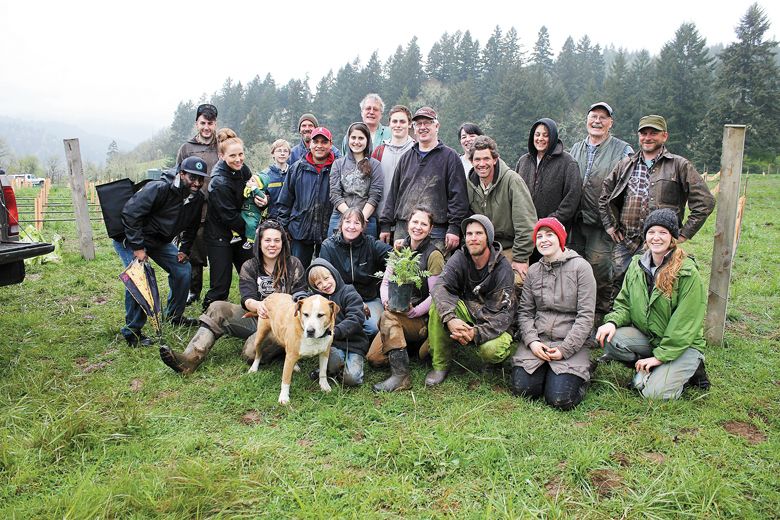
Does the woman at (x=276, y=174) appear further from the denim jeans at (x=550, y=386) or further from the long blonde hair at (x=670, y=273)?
the long blonde hair at (x=670, y=273)

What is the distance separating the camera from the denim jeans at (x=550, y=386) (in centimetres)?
424

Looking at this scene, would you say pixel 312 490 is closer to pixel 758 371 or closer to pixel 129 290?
pixel 129 290

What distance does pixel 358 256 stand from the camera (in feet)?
17.7

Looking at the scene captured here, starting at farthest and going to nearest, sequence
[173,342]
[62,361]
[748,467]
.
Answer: [173,342] → [62,361] → [748,467]

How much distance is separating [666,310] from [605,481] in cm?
183

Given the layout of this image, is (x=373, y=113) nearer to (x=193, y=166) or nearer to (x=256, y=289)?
(x=193, y=166)

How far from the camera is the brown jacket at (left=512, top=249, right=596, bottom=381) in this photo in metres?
4.42

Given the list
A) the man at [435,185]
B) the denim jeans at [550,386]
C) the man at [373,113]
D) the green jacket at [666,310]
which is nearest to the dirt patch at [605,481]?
the denim jeans at [550,386]

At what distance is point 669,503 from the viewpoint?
10.0 feet

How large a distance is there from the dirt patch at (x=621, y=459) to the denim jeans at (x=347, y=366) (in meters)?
2.22

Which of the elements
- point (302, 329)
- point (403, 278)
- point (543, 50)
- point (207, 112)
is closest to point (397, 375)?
point (403, 278)

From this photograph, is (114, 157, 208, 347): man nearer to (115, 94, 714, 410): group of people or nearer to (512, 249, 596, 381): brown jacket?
(115, 94, 714, 410): group of people

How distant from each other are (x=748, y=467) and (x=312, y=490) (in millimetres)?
2866

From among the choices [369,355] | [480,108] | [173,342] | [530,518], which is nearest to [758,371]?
[530,518]
